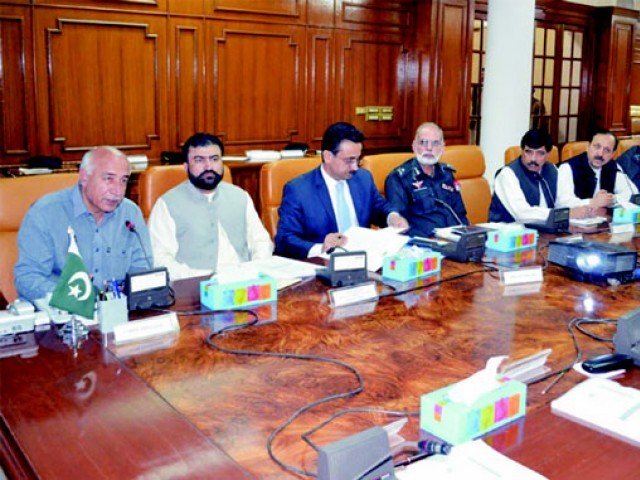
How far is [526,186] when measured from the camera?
3.75 meters

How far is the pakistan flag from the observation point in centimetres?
154

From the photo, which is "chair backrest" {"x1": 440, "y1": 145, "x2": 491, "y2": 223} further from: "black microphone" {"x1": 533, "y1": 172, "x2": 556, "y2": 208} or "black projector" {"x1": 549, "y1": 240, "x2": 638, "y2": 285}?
"black projector" {"x1": 549, "y1": 240, "x2": 638, "y2": 285}

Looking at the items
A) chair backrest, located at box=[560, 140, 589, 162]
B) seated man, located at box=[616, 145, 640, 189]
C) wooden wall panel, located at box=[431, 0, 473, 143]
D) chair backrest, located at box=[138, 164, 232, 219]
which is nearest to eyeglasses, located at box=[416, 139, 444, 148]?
chair backrest, located at box=[138, 164, 232, 219]

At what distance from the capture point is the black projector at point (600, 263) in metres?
2.16

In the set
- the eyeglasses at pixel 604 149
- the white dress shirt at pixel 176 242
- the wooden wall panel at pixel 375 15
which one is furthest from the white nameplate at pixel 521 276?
the wooden wall panel at pixel 375 15

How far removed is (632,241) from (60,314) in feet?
7.21

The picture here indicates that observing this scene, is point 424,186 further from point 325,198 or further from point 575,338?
point 575,338

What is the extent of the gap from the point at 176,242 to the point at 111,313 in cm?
114

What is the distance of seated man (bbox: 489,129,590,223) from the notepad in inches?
90.7

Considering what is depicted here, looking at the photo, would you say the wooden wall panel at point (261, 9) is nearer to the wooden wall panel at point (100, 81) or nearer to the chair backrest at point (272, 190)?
the wooden wall panel at point (100, 81)

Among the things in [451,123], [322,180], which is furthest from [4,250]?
[451,123]

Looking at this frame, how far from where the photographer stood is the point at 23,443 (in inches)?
43.4

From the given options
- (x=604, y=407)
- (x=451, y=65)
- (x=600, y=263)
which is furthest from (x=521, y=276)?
(x=451, y=65)

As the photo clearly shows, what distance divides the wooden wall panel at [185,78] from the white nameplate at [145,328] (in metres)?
3.24
